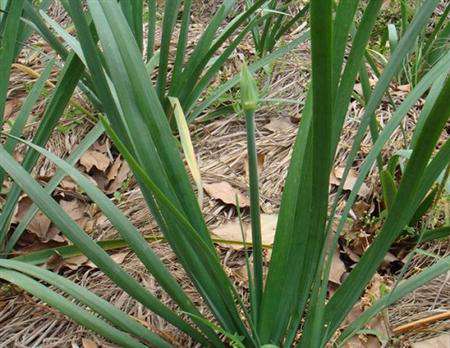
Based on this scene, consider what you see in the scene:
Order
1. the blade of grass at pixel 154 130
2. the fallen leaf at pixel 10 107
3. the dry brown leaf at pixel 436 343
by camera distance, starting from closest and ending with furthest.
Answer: the blade of grass at pixel 154 130 → the dry brown leaf at pixel 436 343 → the fallen leaf at pixel 10 107

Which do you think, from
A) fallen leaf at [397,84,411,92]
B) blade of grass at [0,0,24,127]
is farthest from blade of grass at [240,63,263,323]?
fallen leaf at [397,84,411,92]

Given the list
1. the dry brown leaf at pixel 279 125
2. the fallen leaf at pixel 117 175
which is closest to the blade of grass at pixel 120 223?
the fallen leaf at pixel 117 175

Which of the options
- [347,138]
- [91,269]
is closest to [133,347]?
[91,269]

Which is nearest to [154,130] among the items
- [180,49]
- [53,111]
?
[53,111]

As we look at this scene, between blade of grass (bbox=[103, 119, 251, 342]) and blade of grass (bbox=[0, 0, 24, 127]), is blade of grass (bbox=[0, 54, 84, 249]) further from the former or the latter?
blade of grass (bbox=[103, 119, 251, 342])

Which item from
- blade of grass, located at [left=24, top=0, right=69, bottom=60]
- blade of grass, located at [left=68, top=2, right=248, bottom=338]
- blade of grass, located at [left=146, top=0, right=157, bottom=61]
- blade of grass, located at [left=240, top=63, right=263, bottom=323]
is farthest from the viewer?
blade of grass, located at [left=146, top=0, right=157, bottom=61]

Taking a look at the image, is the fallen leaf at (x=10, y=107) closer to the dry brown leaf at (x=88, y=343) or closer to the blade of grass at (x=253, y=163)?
the dry brown leaf at (x=88, y=343)

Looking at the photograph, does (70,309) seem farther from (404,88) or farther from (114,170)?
(404,88)
